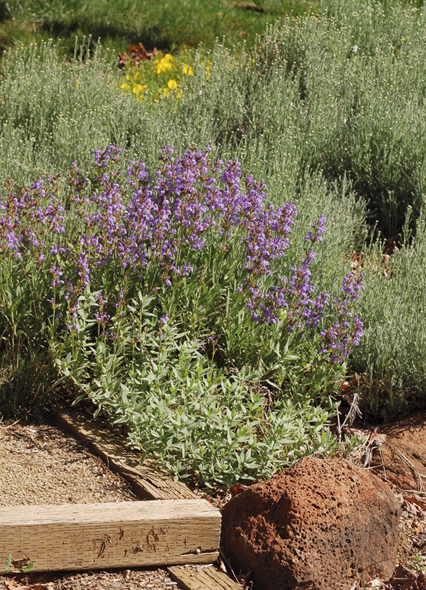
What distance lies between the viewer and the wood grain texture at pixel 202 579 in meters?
2.44

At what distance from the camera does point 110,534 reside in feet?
8.04

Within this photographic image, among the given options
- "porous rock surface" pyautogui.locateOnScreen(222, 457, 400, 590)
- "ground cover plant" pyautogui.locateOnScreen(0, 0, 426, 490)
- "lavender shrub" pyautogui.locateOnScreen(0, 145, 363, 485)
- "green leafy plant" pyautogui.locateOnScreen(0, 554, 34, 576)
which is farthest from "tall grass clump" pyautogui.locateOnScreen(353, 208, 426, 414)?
"green leafy plant" pyautogui.locateOnScreen(0, 554, 34, 576)

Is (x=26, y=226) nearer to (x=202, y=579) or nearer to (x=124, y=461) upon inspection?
(x=124, y=461)

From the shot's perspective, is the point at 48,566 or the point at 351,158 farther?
the point at 351,158

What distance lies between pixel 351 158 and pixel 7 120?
9.17 ft

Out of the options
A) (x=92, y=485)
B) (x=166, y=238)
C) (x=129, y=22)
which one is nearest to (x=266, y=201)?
(x=166, y=238)

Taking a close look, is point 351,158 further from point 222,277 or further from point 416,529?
point 416,529

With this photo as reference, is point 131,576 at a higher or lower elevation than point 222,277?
lower

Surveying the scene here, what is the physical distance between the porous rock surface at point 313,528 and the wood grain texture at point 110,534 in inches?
5.8

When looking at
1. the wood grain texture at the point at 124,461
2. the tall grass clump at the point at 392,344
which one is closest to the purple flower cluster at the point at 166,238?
the tall grass clump at the point at 392,344

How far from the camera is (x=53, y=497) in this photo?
2.77 meters

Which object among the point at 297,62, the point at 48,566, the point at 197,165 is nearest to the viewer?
the point at 48,566

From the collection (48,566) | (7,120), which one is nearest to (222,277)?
(48,566)

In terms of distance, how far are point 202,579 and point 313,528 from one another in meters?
0.44
